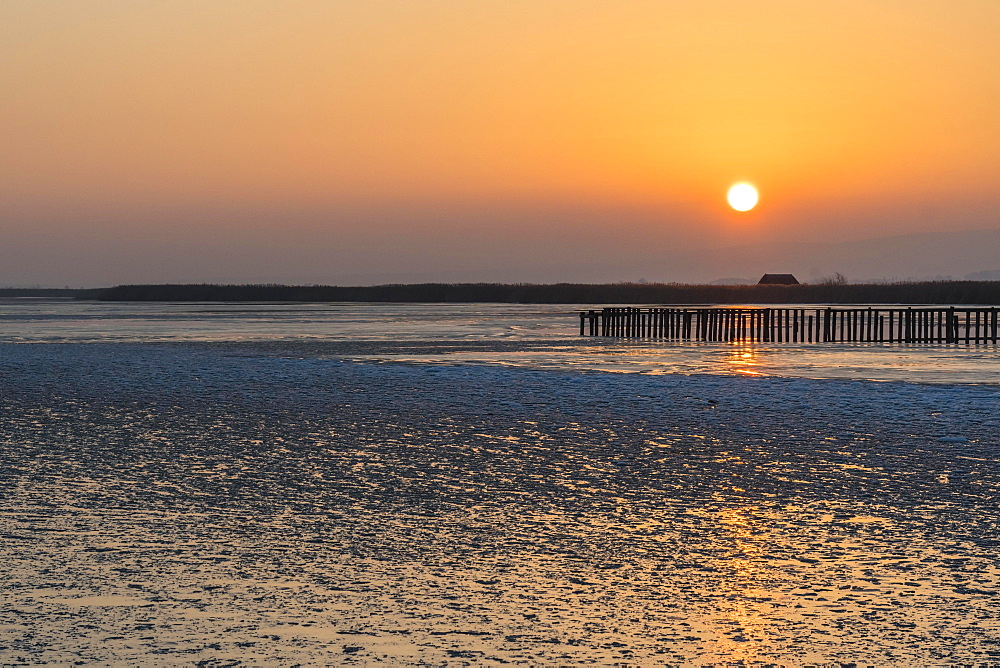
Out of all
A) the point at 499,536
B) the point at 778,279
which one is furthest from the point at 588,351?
the point at 778,279

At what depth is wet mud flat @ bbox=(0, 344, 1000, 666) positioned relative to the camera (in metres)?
6.13

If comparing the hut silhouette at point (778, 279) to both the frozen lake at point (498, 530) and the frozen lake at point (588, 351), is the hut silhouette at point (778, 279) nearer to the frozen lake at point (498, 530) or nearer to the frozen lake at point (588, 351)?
the frozen lake at point (588, 351)

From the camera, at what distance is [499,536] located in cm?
888

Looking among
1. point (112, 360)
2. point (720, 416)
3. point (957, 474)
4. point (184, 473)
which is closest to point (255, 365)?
point (112, 360)

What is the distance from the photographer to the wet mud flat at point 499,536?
613cm

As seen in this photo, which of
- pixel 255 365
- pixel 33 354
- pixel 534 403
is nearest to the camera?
pixel 534 403

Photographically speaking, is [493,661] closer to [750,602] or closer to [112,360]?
[750,602]

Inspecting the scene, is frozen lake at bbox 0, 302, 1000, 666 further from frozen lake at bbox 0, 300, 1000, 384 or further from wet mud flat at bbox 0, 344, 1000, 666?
frozen lake at bbox 0, 300, 1000, 384

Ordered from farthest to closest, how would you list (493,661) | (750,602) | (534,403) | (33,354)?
(33,354) → (534,403) → (750,602) → (493,661)

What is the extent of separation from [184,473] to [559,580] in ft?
19.1

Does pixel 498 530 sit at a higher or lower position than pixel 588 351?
higher

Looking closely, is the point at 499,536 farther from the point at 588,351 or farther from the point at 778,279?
the point at 778,279

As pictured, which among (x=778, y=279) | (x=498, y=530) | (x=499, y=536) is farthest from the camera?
(x=778, y=279)

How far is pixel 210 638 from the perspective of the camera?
6.09m
